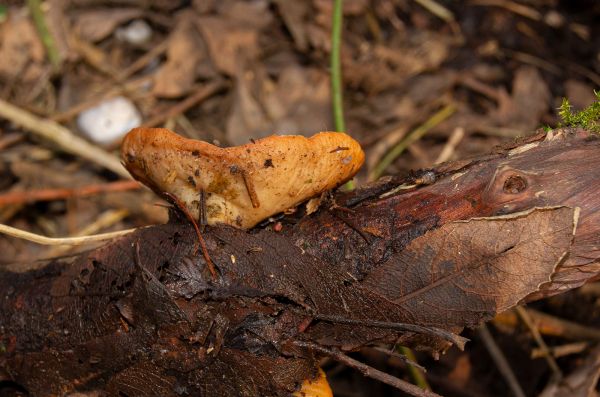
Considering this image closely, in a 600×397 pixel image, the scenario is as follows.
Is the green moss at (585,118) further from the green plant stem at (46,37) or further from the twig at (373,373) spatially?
the green plant stem at (46,37)

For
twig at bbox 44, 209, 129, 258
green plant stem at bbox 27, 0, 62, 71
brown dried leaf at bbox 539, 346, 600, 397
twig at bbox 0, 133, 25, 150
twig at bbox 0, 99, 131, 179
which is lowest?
twig at bbox 44, 209, 129, 258

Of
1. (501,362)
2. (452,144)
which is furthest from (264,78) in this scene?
(501,362)

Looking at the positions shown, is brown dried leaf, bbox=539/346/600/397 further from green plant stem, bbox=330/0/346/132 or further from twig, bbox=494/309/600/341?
green plant stem, bbox=330/0/346/132

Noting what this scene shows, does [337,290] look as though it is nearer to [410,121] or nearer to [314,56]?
[410,121]

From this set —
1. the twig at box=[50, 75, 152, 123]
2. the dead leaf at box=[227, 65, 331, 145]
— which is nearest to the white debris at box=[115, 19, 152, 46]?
the twig at box=[50, 75, 152, 123]

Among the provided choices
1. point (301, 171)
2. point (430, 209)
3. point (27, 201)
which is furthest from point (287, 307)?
point (27, 201)

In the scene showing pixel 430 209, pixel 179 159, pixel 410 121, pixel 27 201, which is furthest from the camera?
pixel 410 121

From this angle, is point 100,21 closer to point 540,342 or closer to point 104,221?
point 104,221
